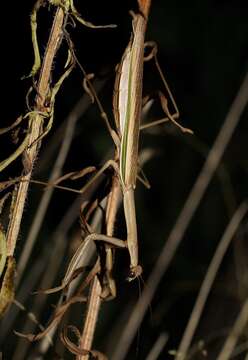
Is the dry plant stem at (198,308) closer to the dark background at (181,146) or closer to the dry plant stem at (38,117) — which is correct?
the dry plant stem at (38,117)

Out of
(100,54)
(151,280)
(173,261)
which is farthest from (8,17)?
(173,261)

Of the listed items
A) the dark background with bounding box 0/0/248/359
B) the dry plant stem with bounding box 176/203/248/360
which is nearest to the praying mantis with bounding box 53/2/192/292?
the dry plant stem with bounding box 176/203/248/360

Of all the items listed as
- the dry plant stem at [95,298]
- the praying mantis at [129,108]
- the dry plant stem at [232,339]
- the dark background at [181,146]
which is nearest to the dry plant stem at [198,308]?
the dry plant stem at [232,339]

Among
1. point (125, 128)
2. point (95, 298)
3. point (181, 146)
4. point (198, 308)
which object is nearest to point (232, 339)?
point (198, 308)

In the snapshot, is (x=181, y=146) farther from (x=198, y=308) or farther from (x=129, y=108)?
(x=129, y=108)

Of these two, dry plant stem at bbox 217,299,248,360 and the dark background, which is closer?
dry plant stem at bbox 217,299,248,360

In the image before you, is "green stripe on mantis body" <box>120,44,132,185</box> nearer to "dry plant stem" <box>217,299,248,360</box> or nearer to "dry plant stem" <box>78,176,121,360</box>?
"dry plant stem" <box>78,176,121,360</box>

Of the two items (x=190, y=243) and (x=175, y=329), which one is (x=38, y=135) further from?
(x=190, y=243)
